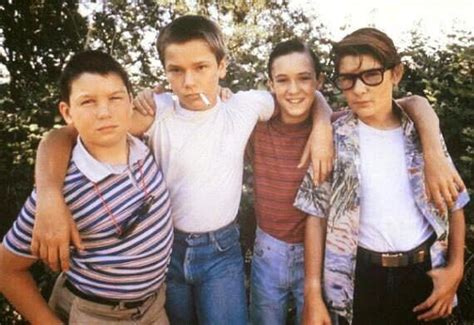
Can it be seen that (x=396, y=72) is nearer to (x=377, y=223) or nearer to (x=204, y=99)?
(x=377, y=223)

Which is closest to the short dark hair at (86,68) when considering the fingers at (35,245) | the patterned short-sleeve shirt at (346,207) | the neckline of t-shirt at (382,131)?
the fingers at (35,245)

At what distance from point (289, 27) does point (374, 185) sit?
581cm

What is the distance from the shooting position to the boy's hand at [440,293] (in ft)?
7.97

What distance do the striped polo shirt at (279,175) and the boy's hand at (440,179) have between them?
671 millimetres

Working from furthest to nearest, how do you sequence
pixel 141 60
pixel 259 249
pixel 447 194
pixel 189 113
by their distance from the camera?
pixel 141 60, pixel 259 249, pixel 189 113, pixel 447 194

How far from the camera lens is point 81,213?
196 cm

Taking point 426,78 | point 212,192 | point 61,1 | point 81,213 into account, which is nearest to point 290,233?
point 212,192

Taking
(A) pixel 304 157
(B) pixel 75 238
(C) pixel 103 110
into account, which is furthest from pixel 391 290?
(C) pixel 103 110

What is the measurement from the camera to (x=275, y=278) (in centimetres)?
270

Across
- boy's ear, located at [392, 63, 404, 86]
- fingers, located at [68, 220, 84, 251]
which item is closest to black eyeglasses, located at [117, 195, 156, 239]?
fingers, located at [68, 220, 84, 251]

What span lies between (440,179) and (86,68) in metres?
1.82

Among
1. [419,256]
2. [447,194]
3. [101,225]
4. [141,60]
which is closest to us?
[101,225]

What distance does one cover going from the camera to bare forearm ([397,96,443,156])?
2390mm

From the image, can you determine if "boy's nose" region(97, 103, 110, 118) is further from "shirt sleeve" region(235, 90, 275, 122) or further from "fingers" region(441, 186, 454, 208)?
"fingers" region(441, 186, 454, 208)
